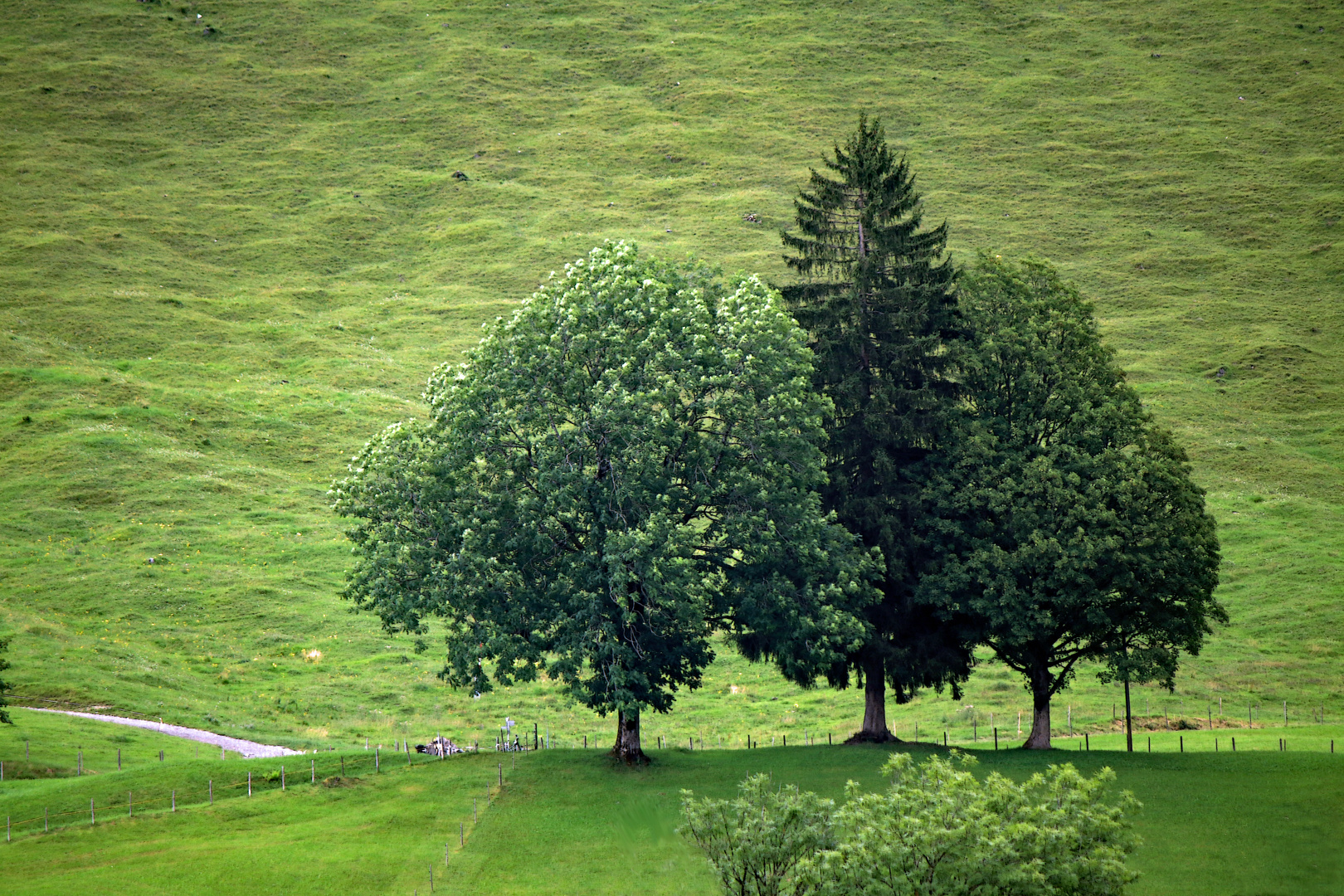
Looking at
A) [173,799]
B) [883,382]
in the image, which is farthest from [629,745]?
[883,382]

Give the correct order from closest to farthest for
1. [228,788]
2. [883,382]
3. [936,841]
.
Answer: [936,841] → [228,788] → [883,382]

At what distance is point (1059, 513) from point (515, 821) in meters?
26.5

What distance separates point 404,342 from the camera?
138125 millimetres

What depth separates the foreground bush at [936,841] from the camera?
27656 mm

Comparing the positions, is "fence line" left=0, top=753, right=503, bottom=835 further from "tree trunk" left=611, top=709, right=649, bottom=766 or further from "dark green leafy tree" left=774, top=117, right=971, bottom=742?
"dark green leafy tree" left=774, top=117, right=971, bottom=742

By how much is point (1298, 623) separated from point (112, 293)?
128651 millimetres

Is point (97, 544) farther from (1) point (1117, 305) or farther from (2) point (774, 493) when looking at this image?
(1) point (1117, 305)

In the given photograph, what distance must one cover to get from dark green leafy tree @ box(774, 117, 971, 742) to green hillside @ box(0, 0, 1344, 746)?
14.2 m

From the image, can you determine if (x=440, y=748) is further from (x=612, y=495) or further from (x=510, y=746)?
(x=612, y=495)

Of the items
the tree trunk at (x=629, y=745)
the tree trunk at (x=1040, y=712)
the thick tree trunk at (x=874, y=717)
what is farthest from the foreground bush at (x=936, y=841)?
the tree trunk at (x=1040, y=712)

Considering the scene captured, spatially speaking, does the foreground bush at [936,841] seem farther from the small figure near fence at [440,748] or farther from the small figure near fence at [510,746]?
the small figure near fence at [440,748]

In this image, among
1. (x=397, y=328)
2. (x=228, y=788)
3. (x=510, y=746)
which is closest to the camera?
(x=228, y=788)

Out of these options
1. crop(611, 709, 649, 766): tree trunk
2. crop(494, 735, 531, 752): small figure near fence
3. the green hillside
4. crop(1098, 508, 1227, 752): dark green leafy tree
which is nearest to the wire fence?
crop(494, 735, 531, 752): small figure near fence

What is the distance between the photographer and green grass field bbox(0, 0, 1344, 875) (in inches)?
2638
